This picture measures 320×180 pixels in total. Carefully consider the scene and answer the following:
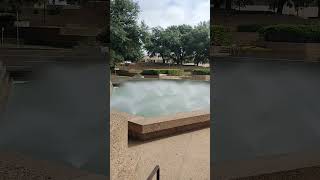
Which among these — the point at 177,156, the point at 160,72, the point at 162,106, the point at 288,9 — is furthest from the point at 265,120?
the point at 160,72

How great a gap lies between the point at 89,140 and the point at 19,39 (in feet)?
31.8

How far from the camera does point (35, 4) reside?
1264 cm

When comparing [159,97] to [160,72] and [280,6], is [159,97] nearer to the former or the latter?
[160,72]

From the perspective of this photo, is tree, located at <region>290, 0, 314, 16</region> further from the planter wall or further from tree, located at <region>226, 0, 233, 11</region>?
the planter wall

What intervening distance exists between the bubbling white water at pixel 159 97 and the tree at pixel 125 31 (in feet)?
3.68

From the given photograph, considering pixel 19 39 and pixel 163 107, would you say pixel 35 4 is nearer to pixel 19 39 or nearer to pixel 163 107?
pixel 19 39

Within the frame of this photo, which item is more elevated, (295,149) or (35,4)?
(35,4)

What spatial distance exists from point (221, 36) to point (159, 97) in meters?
4.66

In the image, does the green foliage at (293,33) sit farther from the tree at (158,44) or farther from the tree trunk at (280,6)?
the tree at (158,44)

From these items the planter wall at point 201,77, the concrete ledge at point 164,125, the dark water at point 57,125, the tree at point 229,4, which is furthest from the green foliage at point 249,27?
the concrete ledge at point 164,125

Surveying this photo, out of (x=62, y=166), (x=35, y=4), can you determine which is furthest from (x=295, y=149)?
(x=35, y=4)

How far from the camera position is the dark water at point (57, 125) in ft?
11.1

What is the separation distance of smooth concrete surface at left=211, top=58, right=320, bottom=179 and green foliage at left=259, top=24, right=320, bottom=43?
2232 mm

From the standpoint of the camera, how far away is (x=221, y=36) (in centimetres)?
1311
